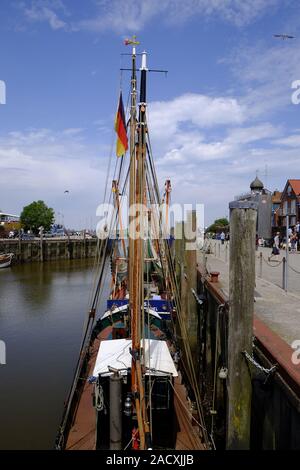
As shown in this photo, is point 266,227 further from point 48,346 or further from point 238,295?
point 48,346

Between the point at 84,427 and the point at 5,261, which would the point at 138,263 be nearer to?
the point at 84,427

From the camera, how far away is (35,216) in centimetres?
9325

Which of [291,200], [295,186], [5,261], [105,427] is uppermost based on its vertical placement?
[295,186]

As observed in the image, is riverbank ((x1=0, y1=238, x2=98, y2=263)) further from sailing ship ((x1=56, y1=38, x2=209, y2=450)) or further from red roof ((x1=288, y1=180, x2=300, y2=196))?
sailing ship ((x1=56, y1=38, x2=209, y2=450))

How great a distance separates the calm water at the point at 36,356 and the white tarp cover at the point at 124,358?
4230mm

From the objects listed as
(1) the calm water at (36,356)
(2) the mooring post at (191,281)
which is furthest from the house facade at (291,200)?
(2) the mooring post at (191,281)

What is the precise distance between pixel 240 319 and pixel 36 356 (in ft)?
44.9

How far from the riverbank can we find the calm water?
2278 centimetres

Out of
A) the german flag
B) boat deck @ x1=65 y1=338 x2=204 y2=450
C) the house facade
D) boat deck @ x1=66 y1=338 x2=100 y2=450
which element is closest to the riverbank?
the house facade

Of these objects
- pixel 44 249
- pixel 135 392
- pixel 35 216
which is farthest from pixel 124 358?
pixel 35 216

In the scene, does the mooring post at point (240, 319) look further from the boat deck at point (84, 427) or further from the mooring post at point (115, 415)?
the boat deck at point (84, 427)

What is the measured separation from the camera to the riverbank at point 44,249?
196 feet
